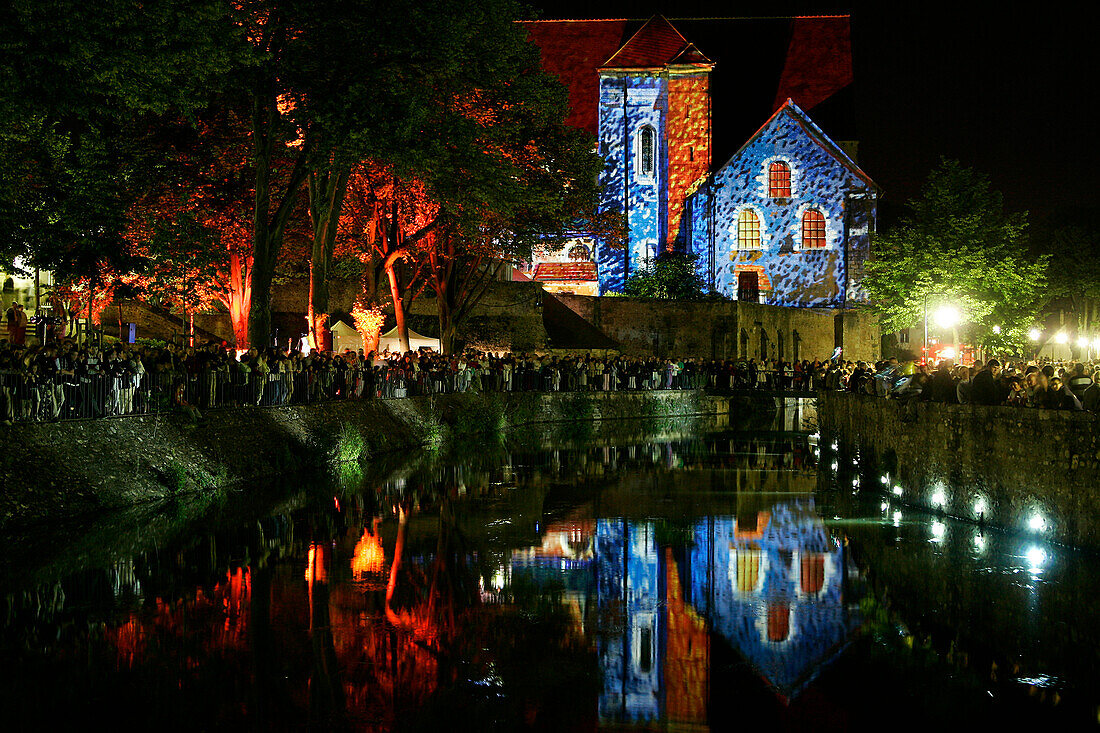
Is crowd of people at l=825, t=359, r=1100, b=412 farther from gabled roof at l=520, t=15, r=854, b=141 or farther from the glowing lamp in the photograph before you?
gabled roof at l=520, t=15, r=854, b=141

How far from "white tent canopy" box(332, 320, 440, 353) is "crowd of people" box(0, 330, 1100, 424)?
3673 mm

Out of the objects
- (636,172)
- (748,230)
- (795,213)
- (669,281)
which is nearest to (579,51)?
(636,172)

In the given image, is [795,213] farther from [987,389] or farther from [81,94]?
[81,94]

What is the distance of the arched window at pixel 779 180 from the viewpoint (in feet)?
217

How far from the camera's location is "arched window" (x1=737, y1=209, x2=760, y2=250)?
218 ft

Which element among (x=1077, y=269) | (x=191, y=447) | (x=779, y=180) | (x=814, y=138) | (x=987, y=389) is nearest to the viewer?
(x=987, y=389)

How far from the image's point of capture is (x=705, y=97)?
6819 cm

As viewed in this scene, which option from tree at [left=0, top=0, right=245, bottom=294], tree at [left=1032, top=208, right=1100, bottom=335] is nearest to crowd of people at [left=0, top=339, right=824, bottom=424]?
tree at [left=0, top=0, right=245, bottom=294]

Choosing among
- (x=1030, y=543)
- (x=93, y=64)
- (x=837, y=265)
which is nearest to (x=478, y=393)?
(x=93, y=64)

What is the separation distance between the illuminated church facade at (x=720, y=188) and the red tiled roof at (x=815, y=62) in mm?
97

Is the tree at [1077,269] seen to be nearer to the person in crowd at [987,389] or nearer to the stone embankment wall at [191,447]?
the stone embankment wall at [191,447]

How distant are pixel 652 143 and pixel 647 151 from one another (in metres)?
0.60

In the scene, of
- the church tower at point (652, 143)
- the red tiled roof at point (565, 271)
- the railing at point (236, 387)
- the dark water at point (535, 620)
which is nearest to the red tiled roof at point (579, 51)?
the church tower at point (652, 143)

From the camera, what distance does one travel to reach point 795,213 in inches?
2601
